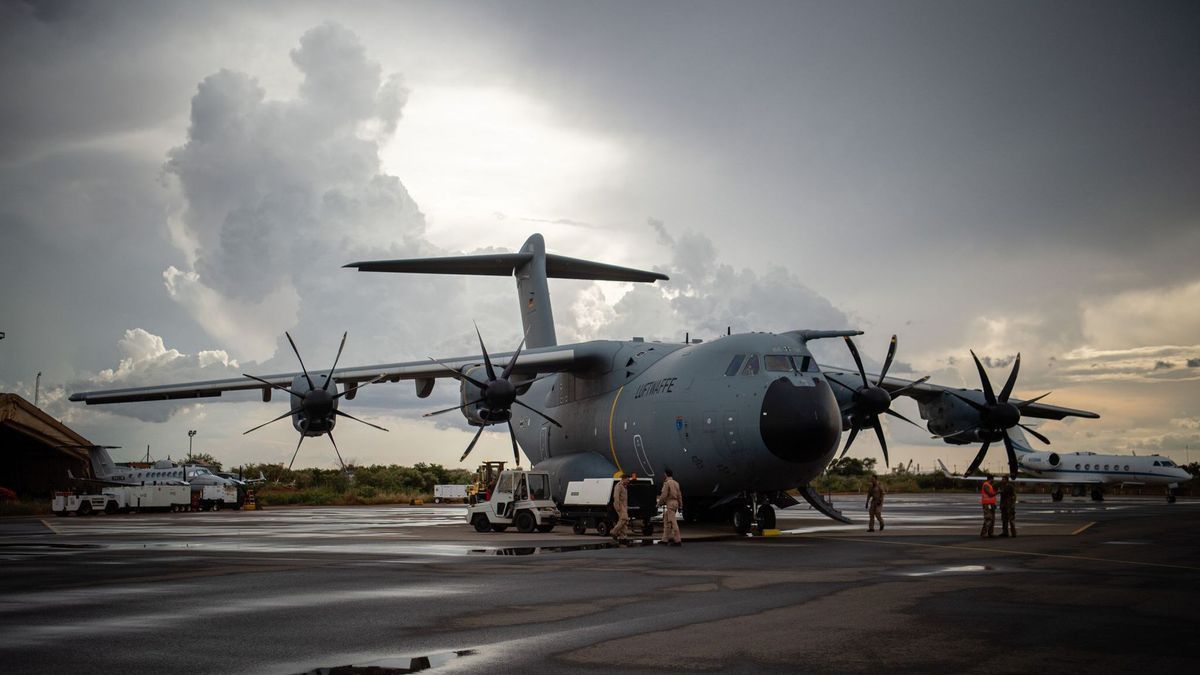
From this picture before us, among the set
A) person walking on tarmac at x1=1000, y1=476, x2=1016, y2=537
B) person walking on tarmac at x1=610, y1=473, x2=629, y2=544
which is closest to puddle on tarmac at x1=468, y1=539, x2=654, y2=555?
person walking on tarmac at x1=610, y1=473, x2=629, y2=544

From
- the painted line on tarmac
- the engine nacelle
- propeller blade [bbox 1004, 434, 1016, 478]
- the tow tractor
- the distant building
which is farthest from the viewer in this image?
the engine nacelle

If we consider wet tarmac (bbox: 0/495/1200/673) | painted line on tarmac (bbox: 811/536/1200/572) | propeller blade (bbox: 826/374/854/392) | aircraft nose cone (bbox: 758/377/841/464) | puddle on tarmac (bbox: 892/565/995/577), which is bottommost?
painted line on tarmac (bbox: 811/536/1200/572)

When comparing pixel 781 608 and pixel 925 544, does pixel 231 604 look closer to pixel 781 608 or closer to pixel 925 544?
pixel 781 608

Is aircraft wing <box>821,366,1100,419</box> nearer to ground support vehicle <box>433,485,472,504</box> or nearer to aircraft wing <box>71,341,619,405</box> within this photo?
Answer: aircraft wing <box>71,341,619,405</box>

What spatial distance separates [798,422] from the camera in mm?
19703

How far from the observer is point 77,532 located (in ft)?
87.2

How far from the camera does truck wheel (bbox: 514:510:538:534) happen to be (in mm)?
24250

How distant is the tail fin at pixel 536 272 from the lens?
3238 cm

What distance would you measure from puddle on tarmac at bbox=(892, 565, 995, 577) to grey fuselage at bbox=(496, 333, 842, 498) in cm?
619

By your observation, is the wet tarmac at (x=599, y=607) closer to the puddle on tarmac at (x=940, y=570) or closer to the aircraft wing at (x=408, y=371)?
the puddle on tarmac at (x=940, y=570)

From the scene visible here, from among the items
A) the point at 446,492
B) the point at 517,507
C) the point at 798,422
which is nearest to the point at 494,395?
the point at 517,507

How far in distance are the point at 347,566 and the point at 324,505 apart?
137 ft

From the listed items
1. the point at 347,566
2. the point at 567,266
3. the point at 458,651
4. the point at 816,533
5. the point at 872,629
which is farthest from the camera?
the point at 567,266

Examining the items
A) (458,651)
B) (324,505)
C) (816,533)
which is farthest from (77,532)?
(324,505)
